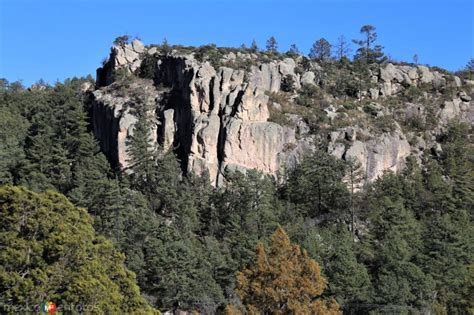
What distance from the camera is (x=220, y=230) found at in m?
62.8

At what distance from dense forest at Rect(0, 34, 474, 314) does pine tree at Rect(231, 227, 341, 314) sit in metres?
0.06

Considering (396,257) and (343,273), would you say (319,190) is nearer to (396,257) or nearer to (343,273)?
(396,257)

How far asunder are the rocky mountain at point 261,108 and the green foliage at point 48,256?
53.8m

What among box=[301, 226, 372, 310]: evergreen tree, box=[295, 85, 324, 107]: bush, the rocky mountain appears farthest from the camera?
box=[295, 85, 324, 107]: bush

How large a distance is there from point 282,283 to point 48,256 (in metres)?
11.7

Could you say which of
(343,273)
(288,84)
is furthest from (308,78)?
(343,273)

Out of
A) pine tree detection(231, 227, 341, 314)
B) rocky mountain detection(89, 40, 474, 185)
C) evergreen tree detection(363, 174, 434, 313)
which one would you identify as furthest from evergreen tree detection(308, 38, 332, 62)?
pine tree detection(231, 227, 341, 314)

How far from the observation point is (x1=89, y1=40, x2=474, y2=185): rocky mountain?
260 feet

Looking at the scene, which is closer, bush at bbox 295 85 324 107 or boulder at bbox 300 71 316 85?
bush at bbox 295 85 324 107

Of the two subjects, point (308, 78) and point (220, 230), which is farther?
point (308, 78)

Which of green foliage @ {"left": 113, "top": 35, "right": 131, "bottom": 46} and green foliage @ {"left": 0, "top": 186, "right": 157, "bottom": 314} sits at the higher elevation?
green foliage @ {"left": 113, "top": 35, "right": 131, "bottom": 46}

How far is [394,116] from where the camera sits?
94938 mm

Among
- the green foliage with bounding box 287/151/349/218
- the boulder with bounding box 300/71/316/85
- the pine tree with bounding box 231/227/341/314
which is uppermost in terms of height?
the boulder with bounding box 300/71/316/85

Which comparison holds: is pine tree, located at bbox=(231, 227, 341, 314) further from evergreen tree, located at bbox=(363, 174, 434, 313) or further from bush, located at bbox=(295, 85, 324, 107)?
bush, located at bbox=(295, 85, 324, 107)
